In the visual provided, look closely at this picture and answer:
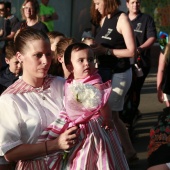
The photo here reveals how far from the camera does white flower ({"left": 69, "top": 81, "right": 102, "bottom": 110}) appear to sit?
11.5 ft

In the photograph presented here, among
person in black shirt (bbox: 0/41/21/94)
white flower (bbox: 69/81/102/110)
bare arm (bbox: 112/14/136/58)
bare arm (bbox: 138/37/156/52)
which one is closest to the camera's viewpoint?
white flower (bbox: 69/81/102/110)

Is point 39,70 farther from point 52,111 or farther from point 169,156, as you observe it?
point 169,156

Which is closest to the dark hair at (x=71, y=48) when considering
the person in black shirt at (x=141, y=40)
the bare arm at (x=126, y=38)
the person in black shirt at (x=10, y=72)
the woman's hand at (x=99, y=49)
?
the person in black shirt at (x=10, y=72)

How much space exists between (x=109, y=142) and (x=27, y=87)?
2.09ft

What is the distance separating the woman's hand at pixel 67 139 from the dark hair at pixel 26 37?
57cm

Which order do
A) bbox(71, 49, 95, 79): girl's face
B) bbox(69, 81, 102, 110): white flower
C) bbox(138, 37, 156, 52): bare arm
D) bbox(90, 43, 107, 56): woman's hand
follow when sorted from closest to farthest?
1. bbox(69, 81, 102, 110): white flower
2. bbox(71, 49, 95, 79): girl's face
3. bbox(90, 43, 107, 56): woman's hand
4. bbox(138, 37, 156, 52): bare arm

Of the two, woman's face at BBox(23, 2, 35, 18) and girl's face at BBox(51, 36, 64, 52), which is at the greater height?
girl's face at BBox(51, 36, 64, 52)

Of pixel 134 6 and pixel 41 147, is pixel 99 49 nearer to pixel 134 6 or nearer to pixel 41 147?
pixel 41 147

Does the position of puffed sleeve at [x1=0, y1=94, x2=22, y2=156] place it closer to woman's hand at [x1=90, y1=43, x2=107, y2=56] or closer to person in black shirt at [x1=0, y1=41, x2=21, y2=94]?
person in black shirt at [x1=0, y1=41, x2=21, y2=94]

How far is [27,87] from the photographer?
3.59 meters

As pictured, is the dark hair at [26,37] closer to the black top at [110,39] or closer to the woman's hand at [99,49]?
the woman's hand at [99,49]

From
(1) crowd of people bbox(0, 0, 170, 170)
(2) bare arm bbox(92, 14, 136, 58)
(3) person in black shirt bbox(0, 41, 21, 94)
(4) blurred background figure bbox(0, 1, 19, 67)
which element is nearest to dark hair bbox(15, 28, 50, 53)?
(1) crowd of people bbox(0, 0, 170, 170)

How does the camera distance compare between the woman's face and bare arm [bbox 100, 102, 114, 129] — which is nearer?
bare arm [bbox 100, 102, 114, 129]

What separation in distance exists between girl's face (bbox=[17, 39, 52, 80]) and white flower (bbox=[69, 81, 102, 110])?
19 centimetres
